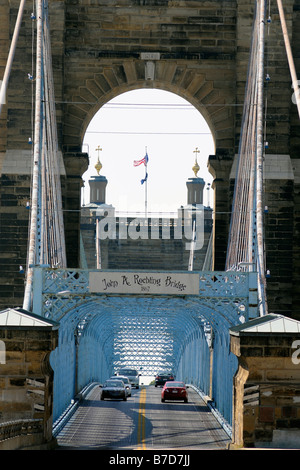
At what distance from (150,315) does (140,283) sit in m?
20.8

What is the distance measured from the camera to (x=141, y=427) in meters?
31.2

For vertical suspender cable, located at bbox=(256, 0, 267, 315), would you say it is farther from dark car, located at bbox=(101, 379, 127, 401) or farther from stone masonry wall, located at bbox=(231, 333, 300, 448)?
dark car, located at bbox=(101, 379, 127, 401)

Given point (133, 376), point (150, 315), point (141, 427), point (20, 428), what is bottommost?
point (141, 427)

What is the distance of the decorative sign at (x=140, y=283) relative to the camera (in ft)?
103

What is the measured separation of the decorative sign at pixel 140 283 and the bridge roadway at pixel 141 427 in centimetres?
396

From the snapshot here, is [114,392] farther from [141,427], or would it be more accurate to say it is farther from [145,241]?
[145,241]

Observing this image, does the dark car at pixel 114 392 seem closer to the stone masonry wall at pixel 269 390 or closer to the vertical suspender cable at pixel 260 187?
the vertical suspender cable at pixel 260 187

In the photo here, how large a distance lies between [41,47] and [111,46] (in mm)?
8671

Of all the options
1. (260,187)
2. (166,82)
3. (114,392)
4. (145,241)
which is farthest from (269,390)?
(145,241)

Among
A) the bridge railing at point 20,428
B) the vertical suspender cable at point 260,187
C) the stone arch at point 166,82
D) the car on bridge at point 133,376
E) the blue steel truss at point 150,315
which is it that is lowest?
Answer: the bridge railing at point 20,428

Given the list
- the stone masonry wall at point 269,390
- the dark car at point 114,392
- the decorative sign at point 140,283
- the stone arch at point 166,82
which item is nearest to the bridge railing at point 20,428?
the stone masonry wall at point 269,390

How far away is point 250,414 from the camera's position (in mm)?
23891
